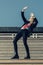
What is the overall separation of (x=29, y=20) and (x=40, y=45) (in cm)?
1048

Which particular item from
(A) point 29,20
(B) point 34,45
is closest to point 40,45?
(B) point 34,45

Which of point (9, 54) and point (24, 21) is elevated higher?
point (24, 21)

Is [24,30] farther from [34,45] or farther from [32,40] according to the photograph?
[32,40]

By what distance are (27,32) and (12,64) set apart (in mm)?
1502

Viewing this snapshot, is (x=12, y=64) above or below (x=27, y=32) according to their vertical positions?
below

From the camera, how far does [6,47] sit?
20328 millimetres

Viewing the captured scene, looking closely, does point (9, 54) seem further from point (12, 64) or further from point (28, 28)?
point (12, 64)

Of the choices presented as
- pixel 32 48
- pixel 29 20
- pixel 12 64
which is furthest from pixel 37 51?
pixel 12 64

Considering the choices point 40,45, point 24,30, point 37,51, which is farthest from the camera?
point 40,45

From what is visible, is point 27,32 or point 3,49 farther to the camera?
point 3,49

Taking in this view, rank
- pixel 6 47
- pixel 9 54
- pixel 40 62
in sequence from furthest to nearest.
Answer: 1. pixel 6 47
2. pixel 9 54
3. pixel 40 62

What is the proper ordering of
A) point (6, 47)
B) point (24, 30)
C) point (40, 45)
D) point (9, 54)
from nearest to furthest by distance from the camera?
1. point (24, 30)
2. point (9, 54)
3. point (6, 47)
4. point (40, 45)

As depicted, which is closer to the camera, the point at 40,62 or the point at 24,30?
the point at 40,62

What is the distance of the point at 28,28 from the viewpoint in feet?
37.5
